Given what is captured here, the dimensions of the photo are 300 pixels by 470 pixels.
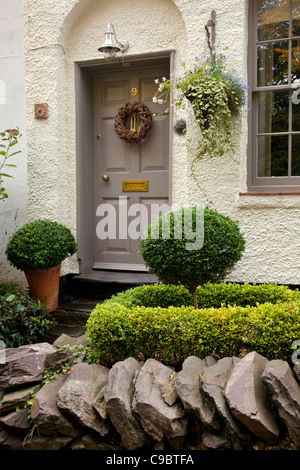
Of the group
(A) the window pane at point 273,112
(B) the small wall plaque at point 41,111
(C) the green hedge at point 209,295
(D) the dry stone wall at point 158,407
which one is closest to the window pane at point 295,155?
(A) the window pane at point 273,112

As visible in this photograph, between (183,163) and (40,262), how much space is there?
1.95 m

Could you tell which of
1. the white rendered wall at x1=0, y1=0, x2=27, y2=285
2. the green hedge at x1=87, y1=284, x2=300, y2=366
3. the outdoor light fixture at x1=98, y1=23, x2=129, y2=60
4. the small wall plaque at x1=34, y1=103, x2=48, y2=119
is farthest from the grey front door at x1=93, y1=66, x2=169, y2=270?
the green hedge at x1=87, y1=284, x2=300, y2=366

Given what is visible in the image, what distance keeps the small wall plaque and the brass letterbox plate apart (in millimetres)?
1286

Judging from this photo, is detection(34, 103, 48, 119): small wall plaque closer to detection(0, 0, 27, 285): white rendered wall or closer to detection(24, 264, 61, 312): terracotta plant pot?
detection(0, 0, 27, 285): white rendered wall

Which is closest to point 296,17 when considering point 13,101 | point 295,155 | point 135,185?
point 295,155

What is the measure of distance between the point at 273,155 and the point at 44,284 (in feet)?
9.61

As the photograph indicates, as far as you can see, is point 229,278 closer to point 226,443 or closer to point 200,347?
point 200,347

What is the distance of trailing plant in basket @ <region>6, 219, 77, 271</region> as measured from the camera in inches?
175

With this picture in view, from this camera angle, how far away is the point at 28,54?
206 inches

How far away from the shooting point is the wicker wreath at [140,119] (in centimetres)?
502

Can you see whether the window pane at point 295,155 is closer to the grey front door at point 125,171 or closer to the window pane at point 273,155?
the window pane at point 273,155

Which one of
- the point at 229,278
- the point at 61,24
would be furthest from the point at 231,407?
the point at 61,24

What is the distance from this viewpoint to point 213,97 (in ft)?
13.5

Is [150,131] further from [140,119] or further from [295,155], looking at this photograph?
[295,155]
